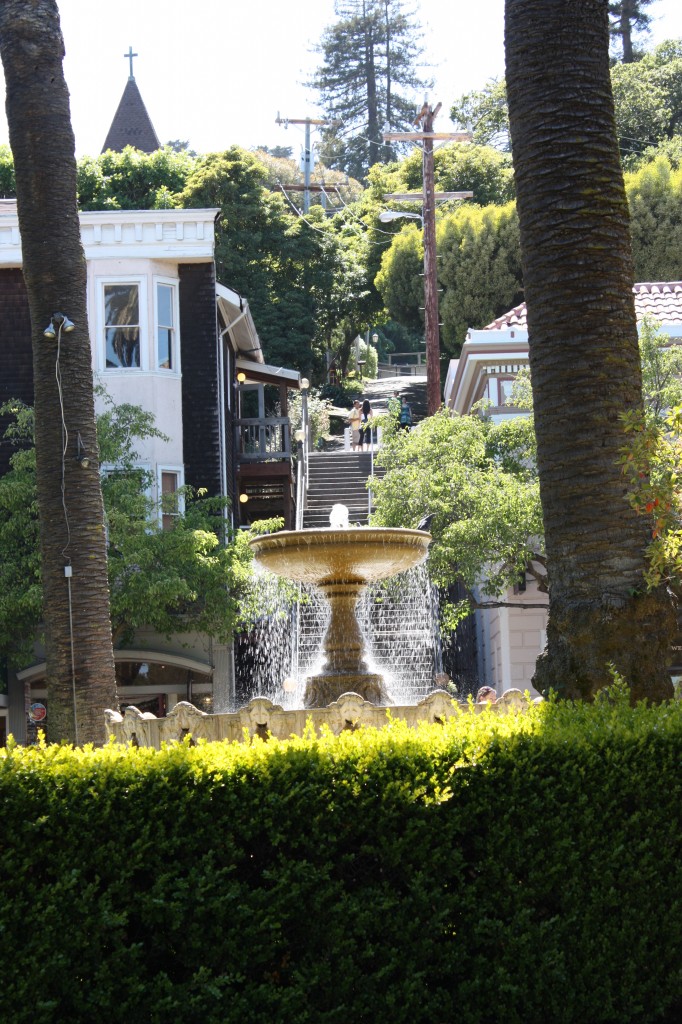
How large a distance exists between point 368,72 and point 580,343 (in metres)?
81.3

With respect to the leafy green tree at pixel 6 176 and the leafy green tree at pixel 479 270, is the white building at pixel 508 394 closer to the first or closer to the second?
the leafy green tree at pixel 479 270

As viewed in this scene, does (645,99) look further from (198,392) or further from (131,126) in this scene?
(198,392)

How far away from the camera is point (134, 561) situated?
2167 cm

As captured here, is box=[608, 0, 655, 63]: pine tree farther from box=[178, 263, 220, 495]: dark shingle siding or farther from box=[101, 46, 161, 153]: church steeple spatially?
box=[178, 263, 220, 495]: dark shingle siding

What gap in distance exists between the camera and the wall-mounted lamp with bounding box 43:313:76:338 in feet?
41.7

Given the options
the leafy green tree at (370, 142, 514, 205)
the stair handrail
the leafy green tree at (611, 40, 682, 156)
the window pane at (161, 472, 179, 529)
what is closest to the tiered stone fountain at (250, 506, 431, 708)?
the window pane at (161, 472, 179, 529)

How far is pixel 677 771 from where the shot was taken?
20.2 ft

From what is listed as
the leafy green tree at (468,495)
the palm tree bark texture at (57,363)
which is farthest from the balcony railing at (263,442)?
the palm tree bark texture at (57,363)

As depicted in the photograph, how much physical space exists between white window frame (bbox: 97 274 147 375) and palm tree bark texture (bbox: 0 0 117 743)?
13.8 meters

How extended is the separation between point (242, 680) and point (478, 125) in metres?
39.5

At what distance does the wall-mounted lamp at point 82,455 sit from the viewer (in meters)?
12.7

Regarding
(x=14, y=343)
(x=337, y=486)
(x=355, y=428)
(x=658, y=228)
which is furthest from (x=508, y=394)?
A: (x=658, y=228)

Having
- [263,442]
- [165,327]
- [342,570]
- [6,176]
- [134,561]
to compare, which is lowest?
[134,561]

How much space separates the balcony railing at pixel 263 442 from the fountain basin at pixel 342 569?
1702cm
